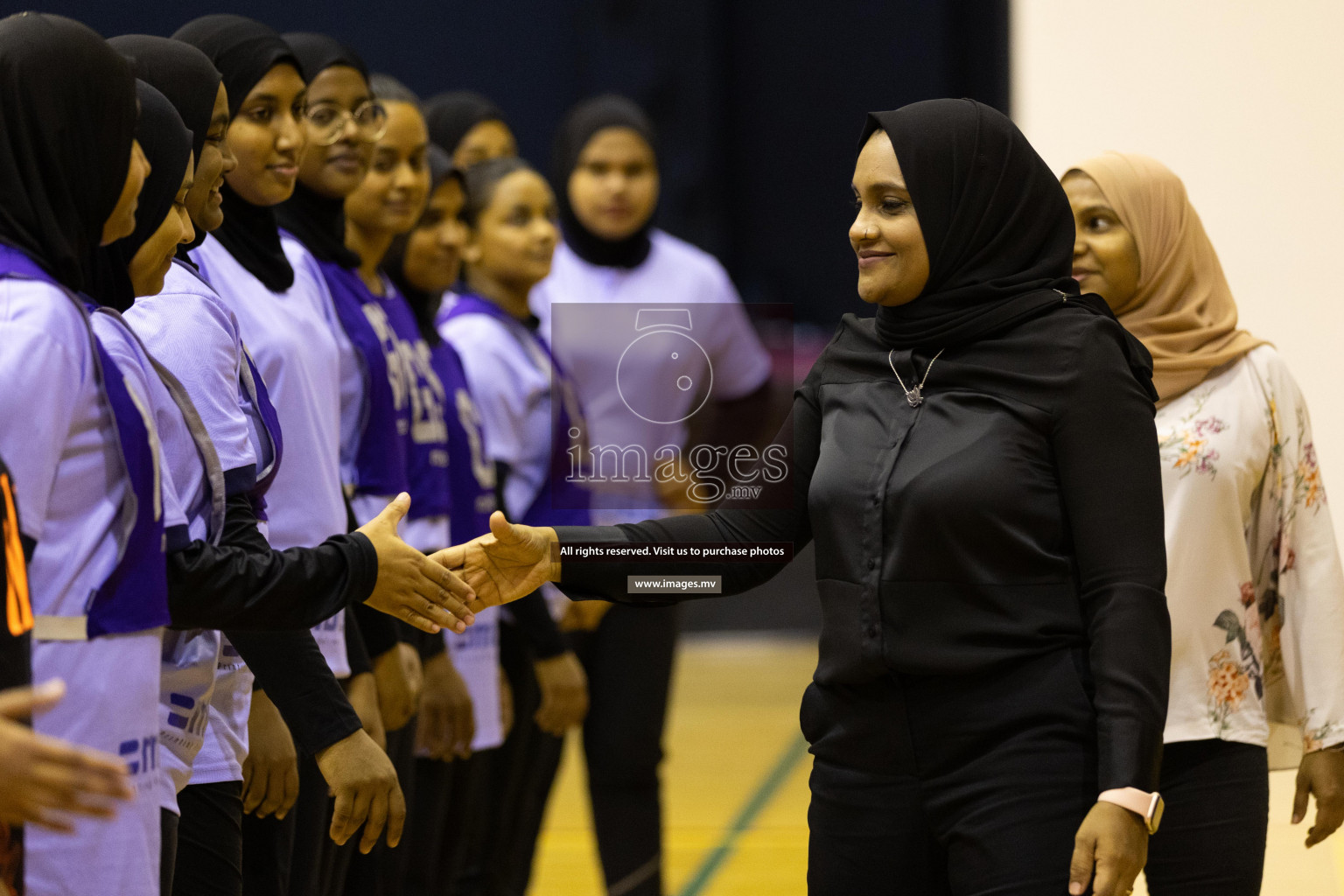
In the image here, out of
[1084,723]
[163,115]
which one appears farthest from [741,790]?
[163,115]

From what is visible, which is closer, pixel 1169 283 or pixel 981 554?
pixel 981 554

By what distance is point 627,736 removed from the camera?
130 inches

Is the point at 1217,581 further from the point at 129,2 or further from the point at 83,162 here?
the point at 129,2

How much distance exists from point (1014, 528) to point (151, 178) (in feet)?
3.22

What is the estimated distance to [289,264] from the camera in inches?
90.4

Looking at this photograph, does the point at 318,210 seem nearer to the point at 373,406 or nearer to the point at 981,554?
the point at 373,406

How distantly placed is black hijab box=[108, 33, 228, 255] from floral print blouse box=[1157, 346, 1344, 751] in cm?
133

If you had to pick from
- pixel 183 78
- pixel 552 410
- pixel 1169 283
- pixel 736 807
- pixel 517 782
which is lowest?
pixel 736 807

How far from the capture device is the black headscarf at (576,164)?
383 cm

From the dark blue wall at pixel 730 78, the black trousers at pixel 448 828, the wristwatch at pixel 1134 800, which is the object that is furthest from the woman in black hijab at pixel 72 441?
the dark blue wall at pixel 730 78

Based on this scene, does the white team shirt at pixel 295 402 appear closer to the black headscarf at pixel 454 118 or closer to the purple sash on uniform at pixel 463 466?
the purple sash on uniform at pixel 463 466

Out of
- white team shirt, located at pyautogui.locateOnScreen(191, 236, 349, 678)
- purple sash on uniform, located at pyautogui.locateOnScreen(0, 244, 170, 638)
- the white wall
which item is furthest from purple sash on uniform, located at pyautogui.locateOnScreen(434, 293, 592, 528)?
the white wall

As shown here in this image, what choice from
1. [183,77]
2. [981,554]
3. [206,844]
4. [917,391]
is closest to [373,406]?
[183,77]

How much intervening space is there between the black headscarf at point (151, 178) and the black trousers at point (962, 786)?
0.91m
